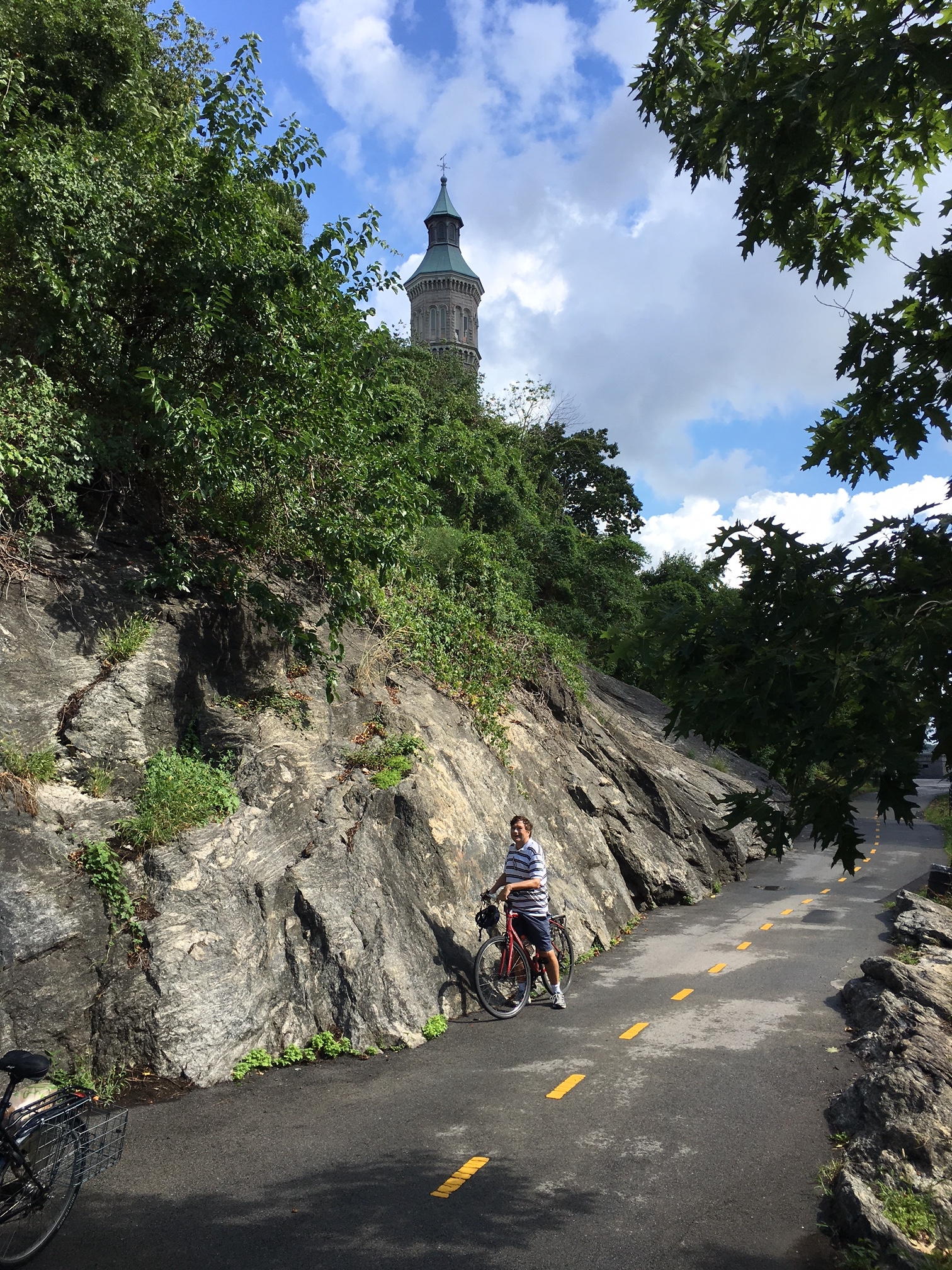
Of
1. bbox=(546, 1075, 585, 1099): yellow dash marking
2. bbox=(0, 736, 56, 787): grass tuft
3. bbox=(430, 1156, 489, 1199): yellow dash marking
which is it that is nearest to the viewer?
bbox=(430, 1156, 489, 1199): yellow dash marking

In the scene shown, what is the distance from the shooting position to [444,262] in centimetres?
9838

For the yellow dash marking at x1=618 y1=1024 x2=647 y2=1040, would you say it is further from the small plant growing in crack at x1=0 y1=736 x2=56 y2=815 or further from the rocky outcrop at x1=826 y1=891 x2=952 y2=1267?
the small plant growing in crack at x1=0 y1=736 x2=56 y2=815

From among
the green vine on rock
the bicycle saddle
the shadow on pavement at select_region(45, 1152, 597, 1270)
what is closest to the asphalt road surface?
the shadow on pavement at select_region(45, 1152, 597, 1270)

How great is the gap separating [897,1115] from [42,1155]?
4.76 metres

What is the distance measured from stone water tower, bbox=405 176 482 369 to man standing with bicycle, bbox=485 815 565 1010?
93.4 m

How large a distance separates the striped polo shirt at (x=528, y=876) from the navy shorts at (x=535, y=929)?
5cm

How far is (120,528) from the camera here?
9.96 meters

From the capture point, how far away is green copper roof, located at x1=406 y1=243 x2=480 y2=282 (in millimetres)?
97688

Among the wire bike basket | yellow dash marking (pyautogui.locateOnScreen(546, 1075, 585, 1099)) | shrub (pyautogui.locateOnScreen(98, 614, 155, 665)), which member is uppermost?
shrub (pyautogui.locateOnScreen(98, 614, 155, 665))

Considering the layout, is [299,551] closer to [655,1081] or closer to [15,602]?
[15,602]

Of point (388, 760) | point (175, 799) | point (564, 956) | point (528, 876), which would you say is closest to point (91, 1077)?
point (175, 799)

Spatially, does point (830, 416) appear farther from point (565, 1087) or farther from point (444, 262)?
point (444, 262)

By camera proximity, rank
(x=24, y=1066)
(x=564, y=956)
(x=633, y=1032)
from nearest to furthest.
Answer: (x=24, y=1066) < (x=633, y=1032) < (x=564, y=956)

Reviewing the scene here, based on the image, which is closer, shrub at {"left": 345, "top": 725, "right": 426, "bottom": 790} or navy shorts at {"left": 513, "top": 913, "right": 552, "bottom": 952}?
navy shorts at {"left": 513, "top": 913, "right": 552, "bottom": 952}
